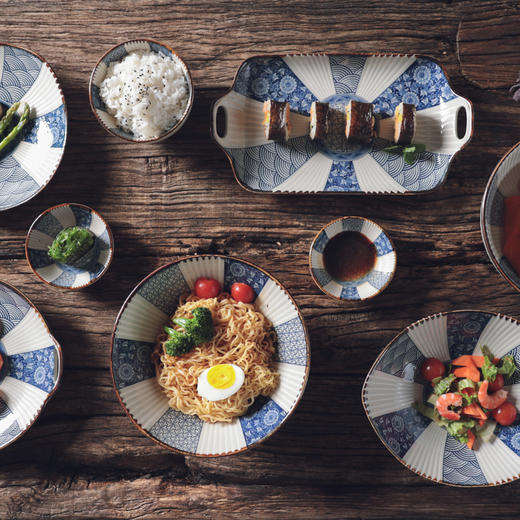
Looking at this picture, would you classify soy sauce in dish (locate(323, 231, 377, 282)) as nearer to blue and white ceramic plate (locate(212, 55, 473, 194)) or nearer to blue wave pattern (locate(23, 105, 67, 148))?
blue and white ceramic plate (locate(212, 55, 473, 194))

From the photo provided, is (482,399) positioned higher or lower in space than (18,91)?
lower

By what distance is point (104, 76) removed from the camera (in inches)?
127

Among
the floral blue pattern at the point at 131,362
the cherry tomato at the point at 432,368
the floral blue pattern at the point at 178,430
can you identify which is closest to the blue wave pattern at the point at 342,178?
the cherry tomato at the point at 432,368

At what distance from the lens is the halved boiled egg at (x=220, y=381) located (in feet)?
9.60

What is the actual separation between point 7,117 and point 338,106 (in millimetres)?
2383

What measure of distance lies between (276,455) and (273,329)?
94cm

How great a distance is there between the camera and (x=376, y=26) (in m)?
3.40

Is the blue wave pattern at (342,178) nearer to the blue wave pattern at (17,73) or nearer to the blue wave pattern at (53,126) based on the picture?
the blue wave pattern at (53,126)

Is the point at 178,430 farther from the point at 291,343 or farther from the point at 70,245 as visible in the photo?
the point at 70,245

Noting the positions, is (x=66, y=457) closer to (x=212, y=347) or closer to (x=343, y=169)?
(x=212, y=347)

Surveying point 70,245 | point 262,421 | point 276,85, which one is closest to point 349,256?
point 262,421

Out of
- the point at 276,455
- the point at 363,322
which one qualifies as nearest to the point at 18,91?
the point at 363,322

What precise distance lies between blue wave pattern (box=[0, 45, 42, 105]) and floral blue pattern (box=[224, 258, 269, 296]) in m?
1.96

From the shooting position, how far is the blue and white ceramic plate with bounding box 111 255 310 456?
9.59 feet
